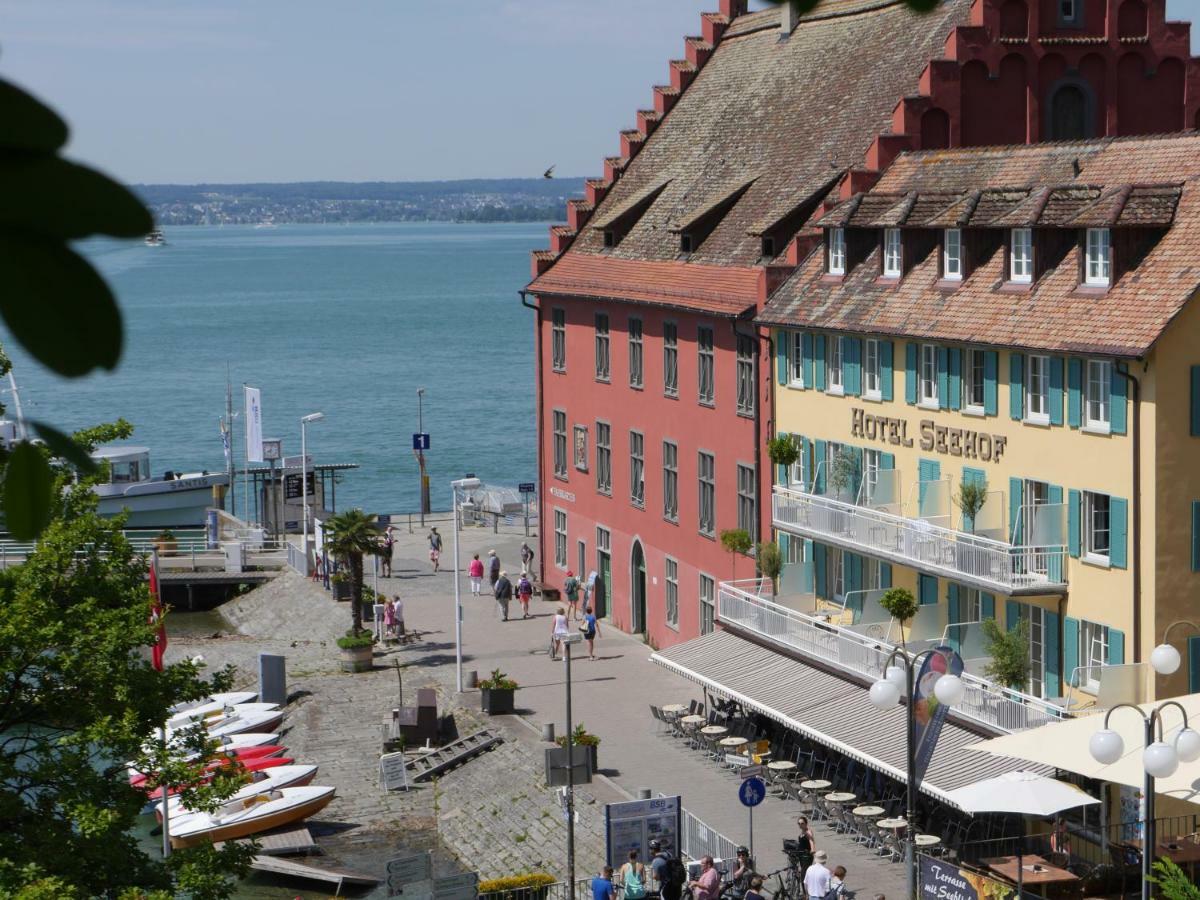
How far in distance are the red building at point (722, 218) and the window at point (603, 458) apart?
0.28 feet

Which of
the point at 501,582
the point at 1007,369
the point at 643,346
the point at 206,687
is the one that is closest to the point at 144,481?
the point at 501,582

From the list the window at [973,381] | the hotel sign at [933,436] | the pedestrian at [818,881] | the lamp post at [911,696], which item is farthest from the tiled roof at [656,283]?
the lamp post at [911,696]

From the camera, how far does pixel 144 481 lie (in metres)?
77.5

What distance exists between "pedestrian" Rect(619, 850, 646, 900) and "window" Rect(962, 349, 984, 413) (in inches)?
415

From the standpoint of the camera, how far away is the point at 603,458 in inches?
2063

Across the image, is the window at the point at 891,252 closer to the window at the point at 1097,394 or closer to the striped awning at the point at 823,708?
the window at the point at 1097,394

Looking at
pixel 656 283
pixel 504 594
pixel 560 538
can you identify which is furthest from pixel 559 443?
pixel 656 283

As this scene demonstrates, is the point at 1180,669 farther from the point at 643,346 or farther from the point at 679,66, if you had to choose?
the point at 679,66

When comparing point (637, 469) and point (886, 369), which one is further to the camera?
point (637, 469)

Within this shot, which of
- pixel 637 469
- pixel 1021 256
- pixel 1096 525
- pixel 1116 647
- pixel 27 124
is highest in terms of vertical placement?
pixel 1021 256

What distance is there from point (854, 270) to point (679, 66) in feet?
60.8

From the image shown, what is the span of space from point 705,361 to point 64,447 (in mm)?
43254

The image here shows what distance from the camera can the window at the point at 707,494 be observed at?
4516cm

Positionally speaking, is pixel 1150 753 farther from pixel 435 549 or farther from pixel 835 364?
pixel 435 549
